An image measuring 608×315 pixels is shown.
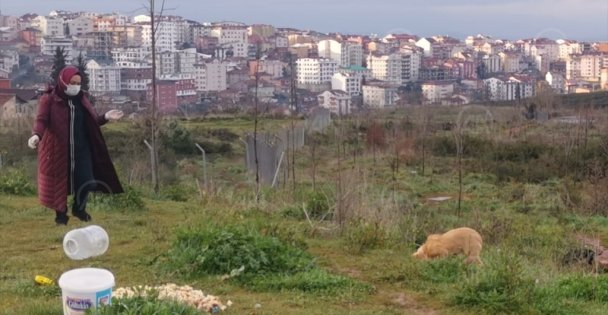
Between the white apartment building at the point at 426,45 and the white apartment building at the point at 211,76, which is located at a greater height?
the white apartment building at the point at 426,45

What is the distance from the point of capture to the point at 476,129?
70.2 ft

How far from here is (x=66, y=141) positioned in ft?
19.6

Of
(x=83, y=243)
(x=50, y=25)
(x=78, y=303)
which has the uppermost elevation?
(x=50, y=25)

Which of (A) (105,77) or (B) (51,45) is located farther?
(B) (51,45)

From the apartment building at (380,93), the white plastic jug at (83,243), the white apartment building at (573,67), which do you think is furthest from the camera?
the white apartment building at (573,67)

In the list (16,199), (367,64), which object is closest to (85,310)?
(16,199)

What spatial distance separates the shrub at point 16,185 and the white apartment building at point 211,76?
114ft

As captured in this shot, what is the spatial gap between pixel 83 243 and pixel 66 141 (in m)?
1.37

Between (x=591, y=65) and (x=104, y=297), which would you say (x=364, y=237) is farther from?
(x=591, y=65)

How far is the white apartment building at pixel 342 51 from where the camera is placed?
5828 centimetres

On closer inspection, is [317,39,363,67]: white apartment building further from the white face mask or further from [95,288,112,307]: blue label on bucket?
[95,288,112,307]: blue label on bucket

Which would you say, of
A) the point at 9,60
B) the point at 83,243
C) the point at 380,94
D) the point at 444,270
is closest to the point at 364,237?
Answer: the point at 444,270

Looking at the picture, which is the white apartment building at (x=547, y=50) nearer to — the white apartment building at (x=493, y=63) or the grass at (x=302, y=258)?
the white apartment building at (x=493, y=63)

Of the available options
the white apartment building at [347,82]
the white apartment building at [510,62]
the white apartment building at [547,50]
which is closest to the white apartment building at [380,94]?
the white apartment building at [347,82]
